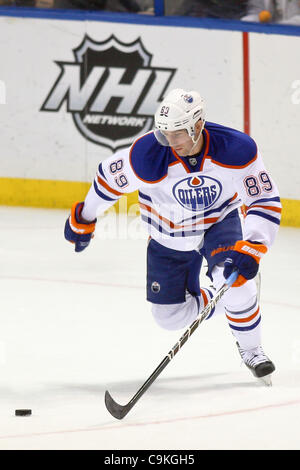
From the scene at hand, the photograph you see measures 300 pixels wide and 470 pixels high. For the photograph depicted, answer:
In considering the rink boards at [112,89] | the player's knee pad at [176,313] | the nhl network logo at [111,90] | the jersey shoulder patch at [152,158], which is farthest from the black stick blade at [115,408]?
the nhl network logo at [111,90]

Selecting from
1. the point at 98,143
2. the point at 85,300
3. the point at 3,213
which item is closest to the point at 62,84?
the point at 98,143

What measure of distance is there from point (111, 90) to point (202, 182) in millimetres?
3375

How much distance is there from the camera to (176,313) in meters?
4.73

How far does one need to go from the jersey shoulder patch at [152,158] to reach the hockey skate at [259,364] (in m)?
0.77

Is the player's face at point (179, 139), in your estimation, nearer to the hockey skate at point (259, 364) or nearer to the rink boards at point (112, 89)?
the hockey skate at point (259, 364)

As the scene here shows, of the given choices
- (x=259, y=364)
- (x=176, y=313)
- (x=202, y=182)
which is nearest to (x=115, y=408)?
(x=259, y=364)

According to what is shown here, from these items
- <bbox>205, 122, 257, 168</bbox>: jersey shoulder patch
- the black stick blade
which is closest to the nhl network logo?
<bbox>205, 122, 257, 168</bbox>: jersey shoulder patch

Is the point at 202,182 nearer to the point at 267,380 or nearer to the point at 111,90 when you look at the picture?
the point at 267,380

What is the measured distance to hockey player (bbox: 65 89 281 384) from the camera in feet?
13.9

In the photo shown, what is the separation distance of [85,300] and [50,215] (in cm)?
200

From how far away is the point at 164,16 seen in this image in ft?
24.6

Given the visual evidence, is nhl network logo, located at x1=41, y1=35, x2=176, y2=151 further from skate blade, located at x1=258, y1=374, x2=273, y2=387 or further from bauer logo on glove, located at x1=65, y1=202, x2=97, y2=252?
skate blade, located at x1=258, y1=374, x2=273, y2=387

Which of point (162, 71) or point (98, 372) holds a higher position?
point (162, 71)
